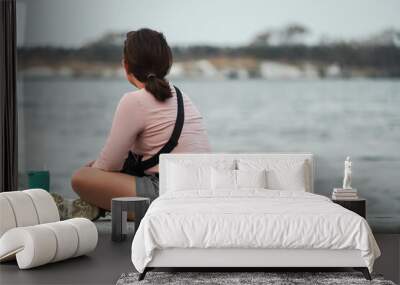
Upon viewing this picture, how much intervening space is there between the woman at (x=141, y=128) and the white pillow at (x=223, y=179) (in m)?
0.71

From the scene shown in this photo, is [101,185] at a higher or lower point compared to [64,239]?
higher

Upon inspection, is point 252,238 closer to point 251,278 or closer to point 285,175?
point 251,278

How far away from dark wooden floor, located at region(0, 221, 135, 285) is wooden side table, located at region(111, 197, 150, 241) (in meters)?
0.46

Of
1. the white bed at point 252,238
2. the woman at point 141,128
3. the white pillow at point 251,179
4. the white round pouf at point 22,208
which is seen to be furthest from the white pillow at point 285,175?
the white round pouf at point 22,208

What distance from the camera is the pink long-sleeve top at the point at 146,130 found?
24.1 ft

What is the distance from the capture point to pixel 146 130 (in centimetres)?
739

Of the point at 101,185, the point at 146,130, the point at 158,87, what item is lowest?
the point at 101,185

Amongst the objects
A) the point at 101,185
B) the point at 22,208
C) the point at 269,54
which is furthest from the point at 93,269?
the point at 269,54

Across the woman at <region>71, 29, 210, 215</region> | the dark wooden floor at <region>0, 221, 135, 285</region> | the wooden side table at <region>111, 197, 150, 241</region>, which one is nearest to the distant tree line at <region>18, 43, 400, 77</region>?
the woman at <region>71, 29, 210, 215</region>

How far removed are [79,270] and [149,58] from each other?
2.72 m

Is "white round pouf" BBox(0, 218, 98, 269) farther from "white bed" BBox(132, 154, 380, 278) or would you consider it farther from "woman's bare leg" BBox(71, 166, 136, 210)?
"woman's bare leg" BBox(71, 166, 136, 210)

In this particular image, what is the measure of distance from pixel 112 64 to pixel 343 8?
2.46 m

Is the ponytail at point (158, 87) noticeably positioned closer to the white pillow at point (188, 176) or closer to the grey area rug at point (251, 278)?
the white pillow at point (188, 176)

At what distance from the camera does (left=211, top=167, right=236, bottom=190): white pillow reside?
22.5ft
